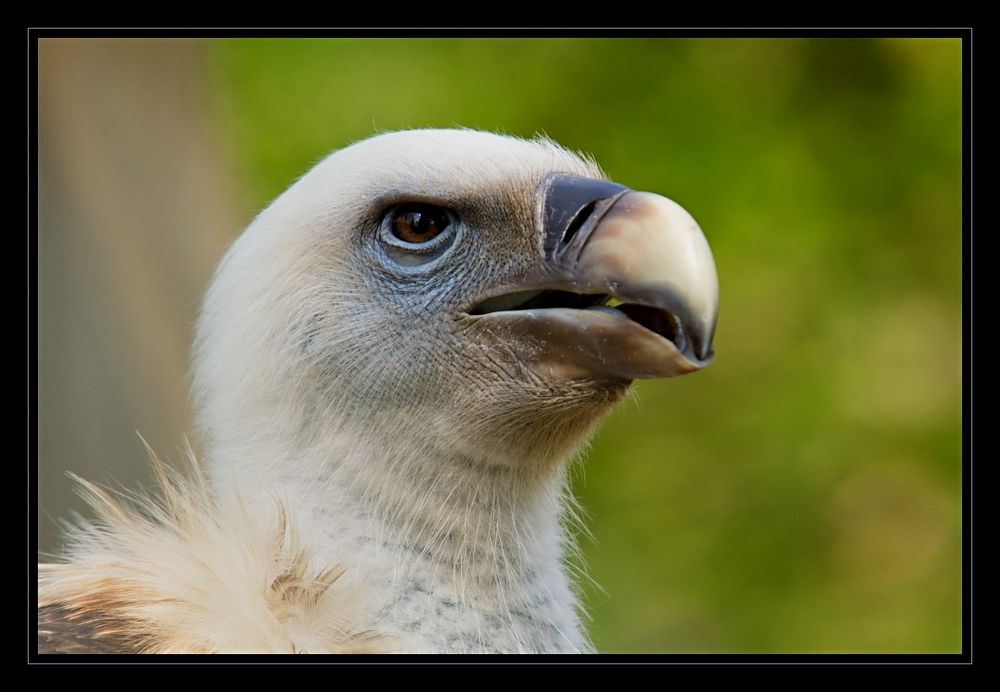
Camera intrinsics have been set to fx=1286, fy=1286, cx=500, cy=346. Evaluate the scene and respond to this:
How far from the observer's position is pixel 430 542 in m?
3.25

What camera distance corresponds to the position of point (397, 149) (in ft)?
11.0

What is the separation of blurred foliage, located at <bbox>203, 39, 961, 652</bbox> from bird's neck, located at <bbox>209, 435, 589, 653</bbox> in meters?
4.41

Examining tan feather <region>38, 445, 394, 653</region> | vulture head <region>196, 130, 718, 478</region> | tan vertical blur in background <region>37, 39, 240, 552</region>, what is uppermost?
tan vertical blur in background <region>37, 39, 240, 552</region>

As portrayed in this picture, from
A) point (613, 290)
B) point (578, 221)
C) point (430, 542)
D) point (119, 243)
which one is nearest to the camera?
point (613, 290)

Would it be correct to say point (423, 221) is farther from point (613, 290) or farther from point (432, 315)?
point (613, 290)

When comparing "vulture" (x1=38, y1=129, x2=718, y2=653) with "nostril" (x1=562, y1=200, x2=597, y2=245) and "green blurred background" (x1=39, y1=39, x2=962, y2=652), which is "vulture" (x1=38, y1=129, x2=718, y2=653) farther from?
"green blurred background" (x1=39, y1=39, x2=962, y2=652)

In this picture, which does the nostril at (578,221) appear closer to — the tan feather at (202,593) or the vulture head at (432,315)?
the vulture head at (432,315)

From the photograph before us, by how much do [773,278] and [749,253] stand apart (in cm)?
23

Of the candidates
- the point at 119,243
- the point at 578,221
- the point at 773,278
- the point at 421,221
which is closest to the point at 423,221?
the point at 421,221

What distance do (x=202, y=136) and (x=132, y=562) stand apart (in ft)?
15.7

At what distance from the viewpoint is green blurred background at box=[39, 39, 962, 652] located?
7.64 m

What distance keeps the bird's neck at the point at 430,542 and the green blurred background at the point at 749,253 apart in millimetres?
4162

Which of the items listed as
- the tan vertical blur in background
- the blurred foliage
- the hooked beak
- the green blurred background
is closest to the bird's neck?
the hooked beak

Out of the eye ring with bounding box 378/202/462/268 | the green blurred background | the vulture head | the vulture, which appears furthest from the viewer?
the green blurred background
